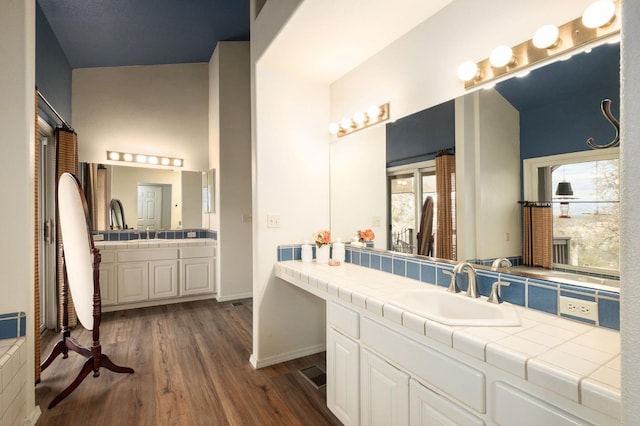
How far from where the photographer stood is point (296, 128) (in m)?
2.71

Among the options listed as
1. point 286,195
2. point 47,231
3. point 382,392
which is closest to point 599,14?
point 382,392

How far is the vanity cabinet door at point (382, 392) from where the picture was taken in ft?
4.44

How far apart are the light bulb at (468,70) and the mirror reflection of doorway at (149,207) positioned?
424cm

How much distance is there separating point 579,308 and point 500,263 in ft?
1.17

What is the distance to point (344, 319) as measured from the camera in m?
1.76

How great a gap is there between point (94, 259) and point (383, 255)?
2.04 meters

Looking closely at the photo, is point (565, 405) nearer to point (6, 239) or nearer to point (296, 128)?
point (296, 128)

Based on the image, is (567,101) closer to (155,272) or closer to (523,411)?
(523,411)

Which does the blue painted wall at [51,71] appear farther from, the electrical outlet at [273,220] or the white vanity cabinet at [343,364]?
the white vanity cabinet at [343,364]

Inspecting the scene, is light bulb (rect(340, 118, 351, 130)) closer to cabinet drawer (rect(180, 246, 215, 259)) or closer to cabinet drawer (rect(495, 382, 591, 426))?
cabinet drawer (rect(495, 382, 591, 426))

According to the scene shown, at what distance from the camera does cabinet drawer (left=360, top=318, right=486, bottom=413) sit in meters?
1.05

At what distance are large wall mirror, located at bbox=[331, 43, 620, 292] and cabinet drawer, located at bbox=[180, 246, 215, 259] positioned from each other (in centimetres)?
345

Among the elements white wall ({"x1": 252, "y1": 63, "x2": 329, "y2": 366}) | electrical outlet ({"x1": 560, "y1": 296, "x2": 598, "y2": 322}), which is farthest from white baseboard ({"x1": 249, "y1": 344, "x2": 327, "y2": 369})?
electrical outlet ({"x1": 560, "y1": 296, "x2": 598, "y2": 322})

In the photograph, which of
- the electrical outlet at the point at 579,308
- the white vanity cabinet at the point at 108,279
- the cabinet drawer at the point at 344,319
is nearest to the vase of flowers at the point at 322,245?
the cabinet drawer at the point at 344,319
